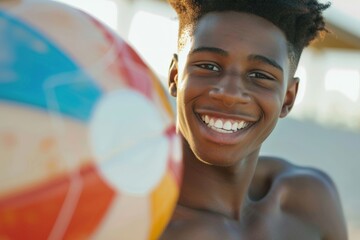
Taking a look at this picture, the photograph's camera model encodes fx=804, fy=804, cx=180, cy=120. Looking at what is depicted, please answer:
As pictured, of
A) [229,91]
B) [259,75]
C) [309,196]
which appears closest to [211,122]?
[229,91]

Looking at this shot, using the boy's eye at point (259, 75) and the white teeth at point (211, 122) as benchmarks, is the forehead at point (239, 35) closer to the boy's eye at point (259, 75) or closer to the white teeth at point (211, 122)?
the boy's eye at point (259, 75)

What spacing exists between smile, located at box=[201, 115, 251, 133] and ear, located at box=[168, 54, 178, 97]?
1.13 ft

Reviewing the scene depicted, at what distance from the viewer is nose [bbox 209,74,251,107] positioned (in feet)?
9.14

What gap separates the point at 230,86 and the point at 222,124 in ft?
0.49

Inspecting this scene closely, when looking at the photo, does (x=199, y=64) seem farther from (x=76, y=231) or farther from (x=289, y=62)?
(x=76, y=231)

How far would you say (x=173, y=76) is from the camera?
3.18 meters

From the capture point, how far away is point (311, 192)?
11.6 ft

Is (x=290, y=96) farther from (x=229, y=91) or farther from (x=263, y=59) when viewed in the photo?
(x=229, y=91)

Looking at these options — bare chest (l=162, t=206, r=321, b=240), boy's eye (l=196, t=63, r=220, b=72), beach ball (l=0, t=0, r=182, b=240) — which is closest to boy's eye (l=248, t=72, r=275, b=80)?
boy's eye (l=196, t=63, r=220, b=72)

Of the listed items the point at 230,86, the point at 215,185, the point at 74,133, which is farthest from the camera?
the point at 215,185

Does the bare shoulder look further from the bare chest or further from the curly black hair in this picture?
the curly black hair

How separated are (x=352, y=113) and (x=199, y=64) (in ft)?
40.5

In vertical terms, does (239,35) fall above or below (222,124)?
above

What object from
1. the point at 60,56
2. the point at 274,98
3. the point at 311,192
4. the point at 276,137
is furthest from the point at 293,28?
the point at 276,137
